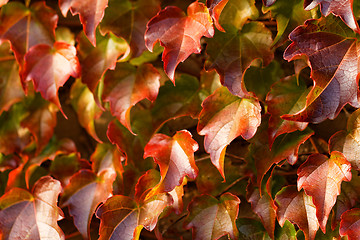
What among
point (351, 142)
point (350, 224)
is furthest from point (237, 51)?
point (350, 224)

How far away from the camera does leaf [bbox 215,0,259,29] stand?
2.93 feet

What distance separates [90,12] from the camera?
903 millimetres

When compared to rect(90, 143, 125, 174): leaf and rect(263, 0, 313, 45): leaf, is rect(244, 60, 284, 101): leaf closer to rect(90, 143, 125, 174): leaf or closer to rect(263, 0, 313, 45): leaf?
rect(263, 0, 313, 45): leaf

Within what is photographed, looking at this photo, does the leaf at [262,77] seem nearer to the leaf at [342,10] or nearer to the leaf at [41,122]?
the leaf at [342,10]

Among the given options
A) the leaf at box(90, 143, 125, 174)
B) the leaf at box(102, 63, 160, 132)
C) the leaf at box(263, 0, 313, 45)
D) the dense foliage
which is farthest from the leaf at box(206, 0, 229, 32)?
the leaf at box(90, 143, 125, 174)

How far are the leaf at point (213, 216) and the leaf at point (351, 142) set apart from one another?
0.24 meters

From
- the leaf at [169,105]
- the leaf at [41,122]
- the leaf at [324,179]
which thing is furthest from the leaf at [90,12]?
the leaf at [324,179]

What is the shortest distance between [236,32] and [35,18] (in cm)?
54

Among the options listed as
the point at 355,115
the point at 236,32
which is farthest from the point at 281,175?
the point at 236,32

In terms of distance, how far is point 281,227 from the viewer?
91 centimetres

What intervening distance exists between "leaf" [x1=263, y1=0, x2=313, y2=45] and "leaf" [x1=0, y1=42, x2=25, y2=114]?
0.71 metres

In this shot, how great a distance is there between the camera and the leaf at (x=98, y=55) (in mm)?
980

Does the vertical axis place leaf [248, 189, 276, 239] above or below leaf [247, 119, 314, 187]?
below

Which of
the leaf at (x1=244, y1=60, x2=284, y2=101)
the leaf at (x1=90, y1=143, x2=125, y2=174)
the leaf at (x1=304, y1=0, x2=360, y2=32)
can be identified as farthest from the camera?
the leaf at (x1=90, y1=143, x2=125, y2=174)
